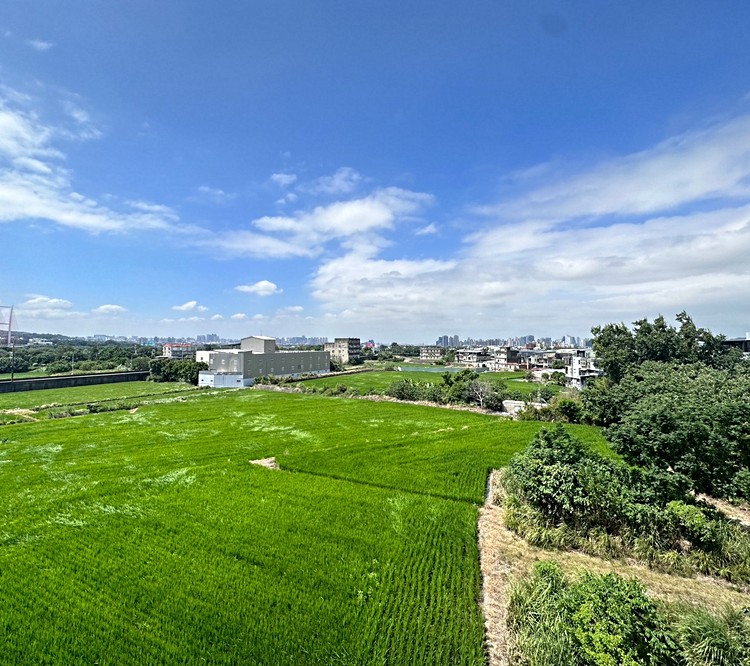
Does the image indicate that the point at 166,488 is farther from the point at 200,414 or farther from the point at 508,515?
the point at 200,414

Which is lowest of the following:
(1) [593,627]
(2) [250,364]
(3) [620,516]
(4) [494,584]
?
(4) [494,584]

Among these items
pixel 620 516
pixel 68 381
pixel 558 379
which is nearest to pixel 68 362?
pixel 68 381

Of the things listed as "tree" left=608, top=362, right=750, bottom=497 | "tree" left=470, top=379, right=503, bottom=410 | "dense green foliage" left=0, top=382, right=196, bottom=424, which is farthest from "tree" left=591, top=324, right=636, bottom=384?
"dense green foliage" left=0, top=382, right=196, bottom=424

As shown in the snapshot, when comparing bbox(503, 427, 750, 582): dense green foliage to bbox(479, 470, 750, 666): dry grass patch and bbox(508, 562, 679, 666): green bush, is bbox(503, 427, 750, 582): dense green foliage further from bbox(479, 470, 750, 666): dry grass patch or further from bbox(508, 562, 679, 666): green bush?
bbox(508, 562, 679, 666): green bush

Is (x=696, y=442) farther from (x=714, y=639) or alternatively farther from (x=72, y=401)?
(x=72, y=401)

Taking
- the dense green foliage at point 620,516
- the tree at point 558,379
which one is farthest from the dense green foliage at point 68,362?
Answer: the dense green foliage at point 620,516
